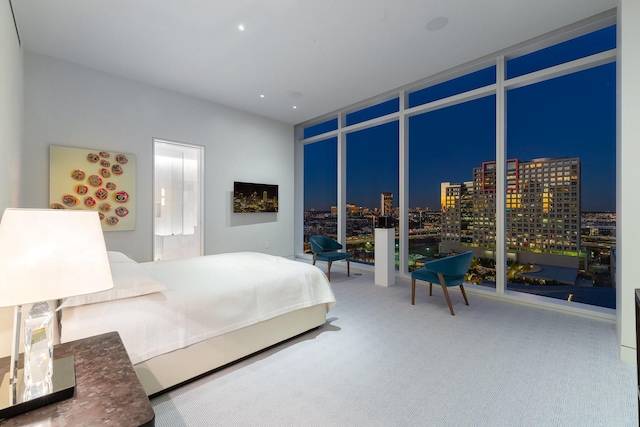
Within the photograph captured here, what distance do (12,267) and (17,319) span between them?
207 millimetres

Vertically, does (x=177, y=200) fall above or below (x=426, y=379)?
above

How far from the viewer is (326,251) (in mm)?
5262

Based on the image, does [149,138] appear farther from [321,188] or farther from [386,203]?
[386,203]

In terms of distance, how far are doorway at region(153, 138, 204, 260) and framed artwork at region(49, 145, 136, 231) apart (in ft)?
1.45

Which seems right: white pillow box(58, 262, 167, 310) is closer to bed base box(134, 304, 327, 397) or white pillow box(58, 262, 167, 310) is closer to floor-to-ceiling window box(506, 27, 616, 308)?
bed base box(134, 304, 327, 397)

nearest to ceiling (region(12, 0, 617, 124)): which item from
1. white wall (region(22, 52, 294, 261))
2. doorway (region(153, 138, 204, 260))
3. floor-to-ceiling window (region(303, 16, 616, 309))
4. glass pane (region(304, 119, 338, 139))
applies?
white wall (region(22, 52, 294, 261))

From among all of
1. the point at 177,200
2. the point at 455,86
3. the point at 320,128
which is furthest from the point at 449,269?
the point at 320,128

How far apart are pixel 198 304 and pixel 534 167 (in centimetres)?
415

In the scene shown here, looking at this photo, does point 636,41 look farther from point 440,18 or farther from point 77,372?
point 77,372

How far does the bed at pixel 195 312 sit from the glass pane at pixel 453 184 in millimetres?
2593

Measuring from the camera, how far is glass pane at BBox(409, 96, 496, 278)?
4152mm

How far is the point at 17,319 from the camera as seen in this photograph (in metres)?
0.89

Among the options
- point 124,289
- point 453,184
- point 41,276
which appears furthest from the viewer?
point 453,184

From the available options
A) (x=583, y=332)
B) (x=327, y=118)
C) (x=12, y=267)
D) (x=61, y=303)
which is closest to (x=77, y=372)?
(x=12, y=267)
